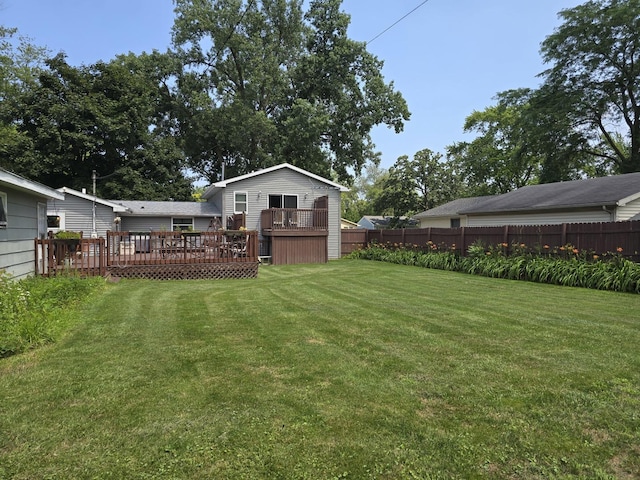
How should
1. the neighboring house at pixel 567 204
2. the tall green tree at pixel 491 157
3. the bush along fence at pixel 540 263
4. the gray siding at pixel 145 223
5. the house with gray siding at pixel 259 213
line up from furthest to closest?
the tall green tree at pixel 491 157, the gray siding at pixel 145 223, the house with gray siding at pixel 259 213, the neighboring house at pixel 567 204, the bush along fence at pixel 540 263

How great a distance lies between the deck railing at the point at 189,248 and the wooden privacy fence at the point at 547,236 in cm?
811

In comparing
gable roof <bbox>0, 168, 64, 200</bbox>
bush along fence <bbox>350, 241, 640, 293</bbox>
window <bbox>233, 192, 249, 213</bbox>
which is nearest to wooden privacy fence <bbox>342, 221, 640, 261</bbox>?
bush along fence <bbox>350, 241, 640, 293</bbox>

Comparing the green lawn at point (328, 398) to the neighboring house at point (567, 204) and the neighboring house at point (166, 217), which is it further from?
the neighboring house at point (166, 217)

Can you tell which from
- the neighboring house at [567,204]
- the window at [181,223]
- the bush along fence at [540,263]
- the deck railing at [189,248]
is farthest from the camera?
the window at [181,223]

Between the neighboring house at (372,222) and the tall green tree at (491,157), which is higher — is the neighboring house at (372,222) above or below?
below

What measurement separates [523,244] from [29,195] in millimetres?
13742

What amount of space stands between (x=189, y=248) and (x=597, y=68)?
2668cm

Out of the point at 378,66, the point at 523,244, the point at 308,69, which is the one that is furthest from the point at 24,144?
the point at 523,244

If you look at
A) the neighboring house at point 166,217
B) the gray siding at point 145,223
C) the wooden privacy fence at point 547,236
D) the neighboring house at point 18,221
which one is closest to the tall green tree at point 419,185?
the wooden privacy fence at point 547,236

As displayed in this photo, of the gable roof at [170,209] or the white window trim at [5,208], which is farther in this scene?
the gable roof at [170,209]

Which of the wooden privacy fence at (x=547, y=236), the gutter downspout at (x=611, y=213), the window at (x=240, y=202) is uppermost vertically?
the window at (x=240, y=202)

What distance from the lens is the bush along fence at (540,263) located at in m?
9.30

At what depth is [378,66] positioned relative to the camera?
29719 mm

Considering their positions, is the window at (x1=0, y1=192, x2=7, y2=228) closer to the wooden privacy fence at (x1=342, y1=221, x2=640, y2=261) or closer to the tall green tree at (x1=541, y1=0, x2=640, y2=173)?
the wooden privacy fence at (x1=342, y1=221, x2=640, y2=261)
